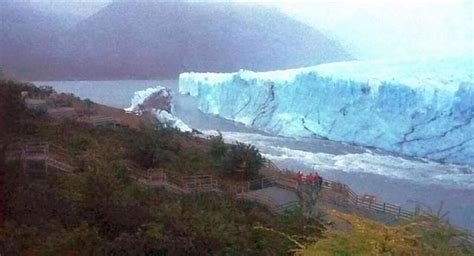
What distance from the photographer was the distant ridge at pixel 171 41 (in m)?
2.44

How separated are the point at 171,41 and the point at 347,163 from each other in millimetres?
847

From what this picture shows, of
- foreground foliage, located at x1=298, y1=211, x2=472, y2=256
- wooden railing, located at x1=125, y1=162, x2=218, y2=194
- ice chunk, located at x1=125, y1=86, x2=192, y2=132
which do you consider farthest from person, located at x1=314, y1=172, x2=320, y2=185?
foreground foliage, located at x1=298, y1=211, x2=472, y2=256

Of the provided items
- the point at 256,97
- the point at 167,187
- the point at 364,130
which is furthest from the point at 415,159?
the point at 167,187

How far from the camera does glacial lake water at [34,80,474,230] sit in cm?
239

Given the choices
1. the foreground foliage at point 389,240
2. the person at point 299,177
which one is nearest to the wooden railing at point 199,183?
the person at point 299,177

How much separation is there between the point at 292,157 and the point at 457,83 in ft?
4.38

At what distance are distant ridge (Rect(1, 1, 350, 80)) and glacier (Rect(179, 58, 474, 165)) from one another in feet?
0.35

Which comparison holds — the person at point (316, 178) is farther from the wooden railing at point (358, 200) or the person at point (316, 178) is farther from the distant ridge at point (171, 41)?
the distant ridge at point (171, 41)

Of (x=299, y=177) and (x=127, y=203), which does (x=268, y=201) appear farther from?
(x=127, y=203)

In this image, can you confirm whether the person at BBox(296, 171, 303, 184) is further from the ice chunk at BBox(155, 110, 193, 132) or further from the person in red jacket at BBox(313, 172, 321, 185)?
the ice chunk at BBox(155, 110, 193, 132)

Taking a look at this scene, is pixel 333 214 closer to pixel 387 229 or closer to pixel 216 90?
pixel 387 229

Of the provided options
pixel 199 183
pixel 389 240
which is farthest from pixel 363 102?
pixel 389 240

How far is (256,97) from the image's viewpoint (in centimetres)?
313

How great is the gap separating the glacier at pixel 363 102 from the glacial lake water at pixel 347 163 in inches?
3.4
